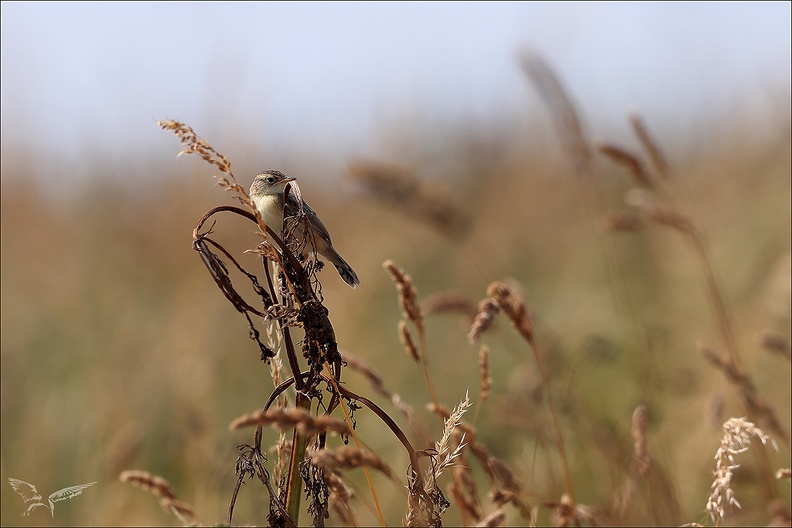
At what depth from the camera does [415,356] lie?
1.93 metres

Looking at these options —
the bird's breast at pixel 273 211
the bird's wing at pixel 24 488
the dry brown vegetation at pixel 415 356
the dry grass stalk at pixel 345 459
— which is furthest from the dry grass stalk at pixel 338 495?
the bird's breast at pixel 273 211

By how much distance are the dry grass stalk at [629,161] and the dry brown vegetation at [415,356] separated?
1 cm

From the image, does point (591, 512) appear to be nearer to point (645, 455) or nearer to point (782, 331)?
point (645, 455)

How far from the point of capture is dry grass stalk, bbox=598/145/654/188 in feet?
9.97

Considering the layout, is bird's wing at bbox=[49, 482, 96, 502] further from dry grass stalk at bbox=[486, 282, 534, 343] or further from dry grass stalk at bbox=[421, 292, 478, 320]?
dry grass stalk at bbox=[421, 292, 478, 320]

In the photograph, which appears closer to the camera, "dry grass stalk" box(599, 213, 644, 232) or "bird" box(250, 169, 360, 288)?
"bird" box(250, 169, 360, 288)

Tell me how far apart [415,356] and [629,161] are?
60.0 inches

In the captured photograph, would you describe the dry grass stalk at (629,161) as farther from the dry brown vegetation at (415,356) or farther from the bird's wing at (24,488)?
the bird's wing at (24,488)

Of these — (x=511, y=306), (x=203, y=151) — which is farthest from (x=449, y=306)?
(x=203, y=151)

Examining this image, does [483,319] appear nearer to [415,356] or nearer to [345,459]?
[415,356]

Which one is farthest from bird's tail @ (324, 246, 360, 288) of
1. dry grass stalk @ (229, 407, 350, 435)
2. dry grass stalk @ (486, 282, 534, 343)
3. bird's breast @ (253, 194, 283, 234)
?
dry grass stalk @ (229, 407, 350, 435)

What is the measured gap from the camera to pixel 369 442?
3.93 metres

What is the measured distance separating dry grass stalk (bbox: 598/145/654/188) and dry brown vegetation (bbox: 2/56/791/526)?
1cm

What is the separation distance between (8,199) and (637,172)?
6.02 m
